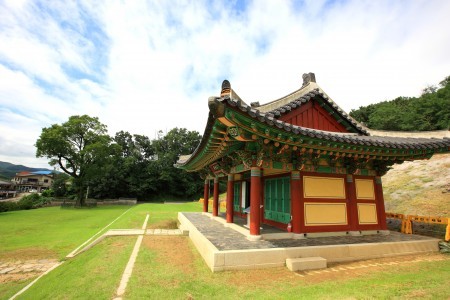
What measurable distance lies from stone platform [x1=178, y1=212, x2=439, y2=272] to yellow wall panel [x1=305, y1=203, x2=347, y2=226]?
1.82 feet

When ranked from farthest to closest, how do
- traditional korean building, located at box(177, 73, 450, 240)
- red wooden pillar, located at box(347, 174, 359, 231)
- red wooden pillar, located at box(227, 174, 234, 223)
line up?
red wooden pillar, located at box(227, 174, 234, 223) → red wooden pillar, located at box(347, 174, 359, 231) → traditional korean building, located at box(177, 73, 450, 240)

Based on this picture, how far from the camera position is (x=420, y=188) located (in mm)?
17344

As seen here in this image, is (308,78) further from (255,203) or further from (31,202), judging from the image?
(31,202)

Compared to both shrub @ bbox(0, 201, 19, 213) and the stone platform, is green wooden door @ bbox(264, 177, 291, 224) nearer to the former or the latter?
the stone platform

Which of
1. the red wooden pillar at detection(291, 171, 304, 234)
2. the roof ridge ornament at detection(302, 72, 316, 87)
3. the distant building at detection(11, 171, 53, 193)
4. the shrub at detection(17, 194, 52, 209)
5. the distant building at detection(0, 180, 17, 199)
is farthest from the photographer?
the distant building at detection(11, 171, 53, 193)

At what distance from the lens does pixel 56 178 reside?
153ft

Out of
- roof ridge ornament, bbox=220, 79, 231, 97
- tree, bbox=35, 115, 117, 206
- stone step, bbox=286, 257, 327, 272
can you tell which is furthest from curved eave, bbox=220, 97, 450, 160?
tree, bbox=35, 115, 117, 206

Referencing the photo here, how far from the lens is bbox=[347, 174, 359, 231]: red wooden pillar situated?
30.2 ft

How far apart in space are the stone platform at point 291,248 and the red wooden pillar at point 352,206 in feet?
1.74

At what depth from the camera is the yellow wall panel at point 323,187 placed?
28.4 feet

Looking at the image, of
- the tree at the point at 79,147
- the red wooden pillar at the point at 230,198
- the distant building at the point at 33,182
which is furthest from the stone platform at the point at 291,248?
the distant building at the point at 33,182

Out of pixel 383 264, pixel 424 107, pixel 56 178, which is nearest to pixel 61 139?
pixel 56 178

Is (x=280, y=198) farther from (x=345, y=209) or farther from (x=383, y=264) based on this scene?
(x=383, y=264)

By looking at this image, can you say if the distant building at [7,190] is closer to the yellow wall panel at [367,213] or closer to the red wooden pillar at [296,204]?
the red wooden pillar at [296,204]
